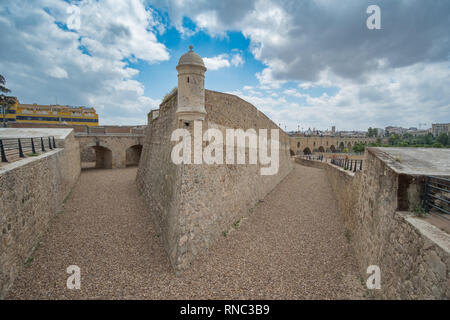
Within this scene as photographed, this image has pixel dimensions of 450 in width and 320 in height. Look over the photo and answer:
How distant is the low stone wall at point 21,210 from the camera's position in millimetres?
4863

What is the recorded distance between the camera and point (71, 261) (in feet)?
20.5

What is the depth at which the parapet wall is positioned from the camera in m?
6.33

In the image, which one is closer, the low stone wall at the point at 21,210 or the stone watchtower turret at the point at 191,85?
the low stone wall at the point at 21,210

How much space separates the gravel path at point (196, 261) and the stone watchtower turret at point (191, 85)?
4584 mm

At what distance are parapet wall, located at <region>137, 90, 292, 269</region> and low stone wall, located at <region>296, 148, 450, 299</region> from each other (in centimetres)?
453

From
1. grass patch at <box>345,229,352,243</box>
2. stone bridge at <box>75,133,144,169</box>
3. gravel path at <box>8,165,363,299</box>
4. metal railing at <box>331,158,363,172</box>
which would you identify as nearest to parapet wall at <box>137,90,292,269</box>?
gravel path at <box>8,165,363,299</box>

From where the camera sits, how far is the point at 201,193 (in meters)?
7.01

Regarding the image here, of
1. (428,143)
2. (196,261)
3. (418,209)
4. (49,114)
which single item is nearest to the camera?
(418,209)

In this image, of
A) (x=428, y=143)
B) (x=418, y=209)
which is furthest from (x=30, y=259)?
(x=428, y=143)

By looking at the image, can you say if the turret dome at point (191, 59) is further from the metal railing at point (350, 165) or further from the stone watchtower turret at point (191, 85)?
the metal railing at point (350, 165)

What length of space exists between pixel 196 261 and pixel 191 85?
5461 millimetres

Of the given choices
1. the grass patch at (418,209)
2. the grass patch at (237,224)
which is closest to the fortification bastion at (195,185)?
the grass patch at (237,224)

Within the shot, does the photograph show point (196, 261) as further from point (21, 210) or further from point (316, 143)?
point (316, 143)
